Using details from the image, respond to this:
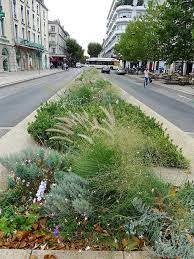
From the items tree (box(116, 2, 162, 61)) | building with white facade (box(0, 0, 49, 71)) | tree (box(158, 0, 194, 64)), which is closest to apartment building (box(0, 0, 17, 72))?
building with white facade (box(0, 0, 49, 71))

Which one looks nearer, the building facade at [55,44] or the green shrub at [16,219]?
the green shrub at [16,219]

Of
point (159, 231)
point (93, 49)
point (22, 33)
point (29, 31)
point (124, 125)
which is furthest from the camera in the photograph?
point (93, 49)

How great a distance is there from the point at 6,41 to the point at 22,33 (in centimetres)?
898

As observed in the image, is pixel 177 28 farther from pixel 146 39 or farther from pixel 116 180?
pixel 116 180

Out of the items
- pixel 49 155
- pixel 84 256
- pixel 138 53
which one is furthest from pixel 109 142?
pixel 138 53

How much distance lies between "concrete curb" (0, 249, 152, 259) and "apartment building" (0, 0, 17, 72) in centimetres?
4208

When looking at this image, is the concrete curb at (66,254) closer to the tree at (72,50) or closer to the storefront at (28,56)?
the storefront at (28,56)

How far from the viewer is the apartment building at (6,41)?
42.6 metres

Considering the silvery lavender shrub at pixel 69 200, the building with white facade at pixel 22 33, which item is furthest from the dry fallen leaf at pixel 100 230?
the building with white facade at pixel 22 33

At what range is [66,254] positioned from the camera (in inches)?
119

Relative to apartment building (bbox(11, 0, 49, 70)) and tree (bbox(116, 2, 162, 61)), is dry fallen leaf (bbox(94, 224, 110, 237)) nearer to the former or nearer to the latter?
tree (bbox(116, 2, 162, 61))

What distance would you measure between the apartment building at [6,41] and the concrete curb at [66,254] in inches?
1657

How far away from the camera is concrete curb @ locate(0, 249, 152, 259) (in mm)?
2980

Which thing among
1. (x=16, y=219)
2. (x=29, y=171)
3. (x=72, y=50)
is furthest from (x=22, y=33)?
(x=72, y=50)
